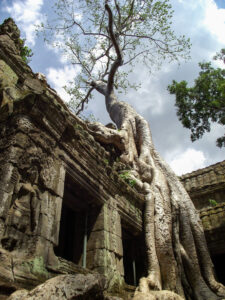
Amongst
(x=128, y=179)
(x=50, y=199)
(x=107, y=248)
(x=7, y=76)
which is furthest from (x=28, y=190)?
(x=128, y=179)

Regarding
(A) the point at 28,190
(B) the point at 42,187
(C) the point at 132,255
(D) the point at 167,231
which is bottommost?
(C) the point at 132,255

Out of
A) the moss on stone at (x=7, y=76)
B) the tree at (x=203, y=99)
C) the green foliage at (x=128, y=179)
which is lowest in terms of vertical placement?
the green foliage at (x=128, y=179)

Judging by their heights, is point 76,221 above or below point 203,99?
below

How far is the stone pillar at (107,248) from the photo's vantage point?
4004 mm

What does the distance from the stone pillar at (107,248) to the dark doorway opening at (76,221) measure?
4.7 inches

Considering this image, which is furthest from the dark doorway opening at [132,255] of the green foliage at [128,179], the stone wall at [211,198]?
the stone wall at [211,198]

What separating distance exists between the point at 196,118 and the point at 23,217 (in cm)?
852

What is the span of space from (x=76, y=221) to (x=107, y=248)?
831 millimetres

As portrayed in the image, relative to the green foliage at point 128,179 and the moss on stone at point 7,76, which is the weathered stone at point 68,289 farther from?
the green foliage at point 128,179

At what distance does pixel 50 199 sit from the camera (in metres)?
3.28

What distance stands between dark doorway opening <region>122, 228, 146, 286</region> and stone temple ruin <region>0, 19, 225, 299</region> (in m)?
0.02

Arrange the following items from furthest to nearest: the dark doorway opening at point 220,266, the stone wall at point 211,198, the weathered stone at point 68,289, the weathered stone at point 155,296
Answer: the dark doorway opening at point 220,266, the stone wall at point 211,198, the weathered stone at point 155,296, the weathered stone at point 68,289

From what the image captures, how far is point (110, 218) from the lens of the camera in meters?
4.72

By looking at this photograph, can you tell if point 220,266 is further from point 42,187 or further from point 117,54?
point 117,54
